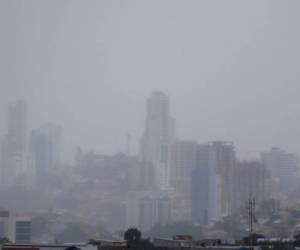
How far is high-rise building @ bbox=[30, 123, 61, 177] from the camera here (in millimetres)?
164375

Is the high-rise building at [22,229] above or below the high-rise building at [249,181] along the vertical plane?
below

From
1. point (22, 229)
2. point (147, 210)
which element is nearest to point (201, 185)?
point (147, 210)

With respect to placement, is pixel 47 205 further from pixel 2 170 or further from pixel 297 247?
pixel 297 247

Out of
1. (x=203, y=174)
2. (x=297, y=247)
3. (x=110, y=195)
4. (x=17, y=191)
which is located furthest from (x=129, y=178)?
(x=297, y=247)

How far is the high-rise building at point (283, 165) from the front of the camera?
14691cm

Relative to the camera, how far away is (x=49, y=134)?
180 meters

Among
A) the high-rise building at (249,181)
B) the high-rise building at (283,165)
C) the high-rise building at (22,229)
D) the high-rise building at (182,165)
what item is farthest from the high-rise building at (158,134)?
the high-rise building at (22,229)

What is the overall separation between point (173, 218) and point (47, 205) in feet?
64.2

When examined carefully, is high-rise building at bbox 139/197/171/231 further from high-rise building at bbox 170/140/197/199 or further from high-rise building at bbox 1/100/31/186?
high-rise building at bbox 1/100/31/186

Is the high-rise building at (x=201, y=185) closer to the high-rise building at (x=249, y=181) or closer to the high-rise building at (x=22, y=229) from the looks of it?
the high-rise building at (x=249, y=181)

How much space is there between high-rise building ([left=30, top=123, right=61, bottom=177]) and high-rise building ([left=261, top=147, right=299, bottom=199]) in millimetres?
29830

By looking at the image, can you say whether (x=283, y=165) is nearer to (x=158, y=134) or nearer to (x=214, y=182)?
(x=158, y=134)

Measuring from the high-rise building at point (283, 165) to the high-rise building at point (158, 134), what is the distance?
12105mm

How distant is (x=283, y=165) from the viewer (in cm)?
15112
